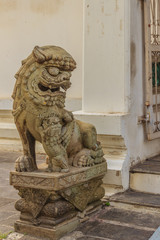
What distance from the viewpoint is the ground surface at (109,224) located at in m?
3.56

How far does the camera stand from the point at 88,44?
4.96 meters

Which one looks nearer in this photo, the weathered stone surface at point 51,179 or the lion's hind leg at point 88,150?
the weathered stone surface at point 51,179

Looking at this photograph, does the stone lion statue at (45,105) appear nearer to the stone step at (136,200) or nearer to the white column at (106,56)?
the stone step at (136,200)

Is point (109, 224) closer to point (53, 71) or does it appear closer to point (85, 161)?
point (85, 161)

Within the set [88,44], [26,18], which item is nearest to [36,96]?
[88,44]

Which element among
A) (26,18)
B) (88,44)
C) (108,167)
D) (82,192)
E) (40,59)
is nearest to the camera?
(40,59)

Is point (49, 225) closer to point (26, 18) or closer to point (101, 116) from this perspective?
point (101, 116)

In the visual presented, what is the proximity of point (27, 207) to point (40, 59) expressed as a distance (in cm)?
128

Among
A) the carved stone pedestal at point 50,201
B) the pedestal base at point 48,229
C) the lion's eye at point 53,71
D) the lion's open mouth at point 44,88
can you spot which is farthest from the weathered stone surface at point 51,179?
the lion's eye at point 53,71

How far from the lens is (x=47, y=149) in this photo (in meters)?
3.65

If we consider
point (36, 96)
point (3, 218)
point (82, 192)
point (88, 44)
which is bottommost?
point (3, 218)

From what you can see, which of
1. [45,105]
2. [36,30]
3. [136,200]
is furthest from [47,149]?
[36,30]

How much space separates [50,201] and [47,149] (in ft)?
1.44

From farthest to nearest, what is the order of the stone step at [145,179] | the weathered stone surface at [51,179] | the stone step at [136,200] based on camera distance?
the stone step at [145,179] → the stone step at [136,200] → the weathered stone surface at [51,179]
